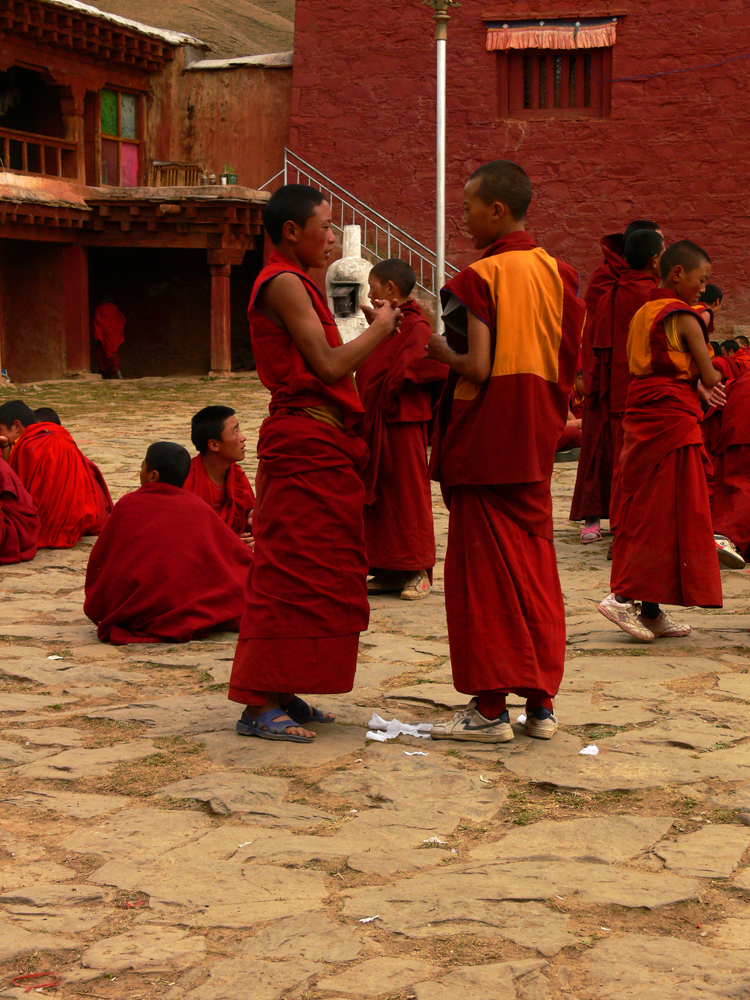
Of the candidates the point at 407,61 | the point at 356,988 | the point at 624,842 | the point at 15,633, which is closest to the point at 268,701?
the point at 624,842

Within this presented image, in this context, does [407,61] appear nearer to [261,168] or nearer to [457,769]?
[261,168]

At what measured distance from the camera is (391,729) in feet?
12.7

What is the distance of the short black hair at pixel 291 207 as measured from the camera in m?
3.76

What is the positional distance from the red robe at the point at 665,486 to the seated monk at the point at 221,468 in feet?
6.21

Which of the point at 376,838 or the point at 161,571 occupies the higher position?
the point at 161,571

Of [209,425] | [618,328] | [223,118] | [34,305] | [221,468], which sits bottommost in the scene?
[221,468]

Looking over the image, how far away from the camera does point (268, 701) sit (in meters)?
3.83

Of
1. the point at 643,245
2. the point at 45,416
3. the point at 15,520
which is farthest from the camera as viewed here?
the point at 45,416

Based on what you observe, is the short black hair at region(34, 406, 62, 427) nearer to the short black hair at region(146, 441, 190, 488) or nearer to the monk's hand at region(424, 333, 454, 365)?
the short black hair at region(146, 441, 190, 488)

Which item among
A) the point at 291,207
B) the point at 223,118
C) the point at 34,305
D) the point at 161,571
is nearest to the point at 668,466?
the point at 291,207

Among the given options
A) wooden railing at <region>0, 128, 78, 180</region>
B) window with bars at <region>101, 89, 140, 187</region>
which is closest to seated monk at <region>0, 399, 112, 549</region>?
wooden railing at <region>0, 128, 78, 180</region>

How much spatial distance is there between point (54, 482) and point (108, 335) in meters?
13.7

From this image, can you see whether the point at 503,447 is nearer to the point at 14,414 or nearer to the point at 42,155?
the point at 14,414

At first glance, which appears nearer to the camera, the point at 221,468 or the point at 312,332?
the point at 312,332
